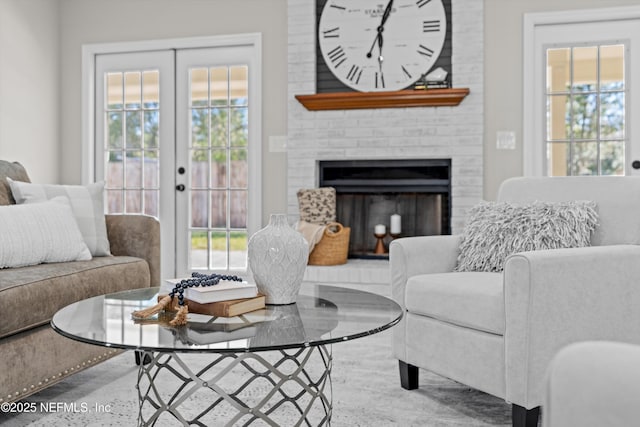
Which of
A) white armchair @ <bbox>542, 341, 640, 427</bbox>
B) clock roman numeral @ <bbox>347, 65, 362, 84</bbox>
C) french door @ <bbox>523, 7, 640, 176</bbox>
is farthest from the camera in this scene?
clock roman numeral @ <bbox>347, 65, 362, 84</bbox>

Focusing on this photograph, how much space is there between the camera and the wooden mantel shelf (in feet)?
13.7

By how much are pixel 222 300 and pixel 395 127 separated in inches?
117

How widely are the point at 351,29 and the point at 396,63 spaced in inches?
16.9

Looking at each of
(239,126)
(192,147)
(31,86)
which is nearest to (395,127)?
(239,126)

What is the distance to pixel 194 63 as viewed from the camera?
489 cm

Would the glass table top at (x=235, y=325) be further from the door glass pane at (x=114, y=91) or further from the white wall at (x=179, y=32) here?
the door glass pane at (x=114, y=91)

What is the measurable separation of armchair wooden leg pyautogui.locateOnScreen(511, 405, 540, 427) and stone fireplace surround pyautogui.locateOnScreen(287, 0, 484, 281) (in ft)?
7.31

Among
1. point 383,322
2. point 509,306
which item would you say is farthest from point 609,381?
point 509,306

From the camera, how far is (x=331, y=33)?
453 cm

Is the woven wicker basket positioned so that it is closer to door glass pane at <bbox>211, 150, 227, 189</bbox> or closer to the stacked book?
door glass pane at <bbox>211, 150, 227, 189</bbox>

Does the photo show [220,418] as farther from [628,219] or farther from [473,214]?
[628,219]

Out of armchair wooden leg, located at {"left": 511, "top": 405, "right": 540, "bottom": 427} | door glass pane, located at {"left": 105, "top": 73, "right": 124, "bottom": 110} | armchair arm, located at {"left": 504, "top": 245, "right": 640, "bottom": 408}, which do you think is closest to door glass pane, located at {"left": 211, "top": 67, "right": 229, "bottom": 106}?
door glass pane, located at {"left": 105, "top": 73, "right": 124, "bottom": 110}

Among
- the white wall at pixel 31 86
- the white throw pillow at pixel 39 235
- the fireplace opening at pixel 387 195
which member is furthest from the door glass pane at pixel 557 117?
the white wall at pixel 31 86

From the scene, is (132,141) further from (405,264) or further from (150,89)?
(405,264)
